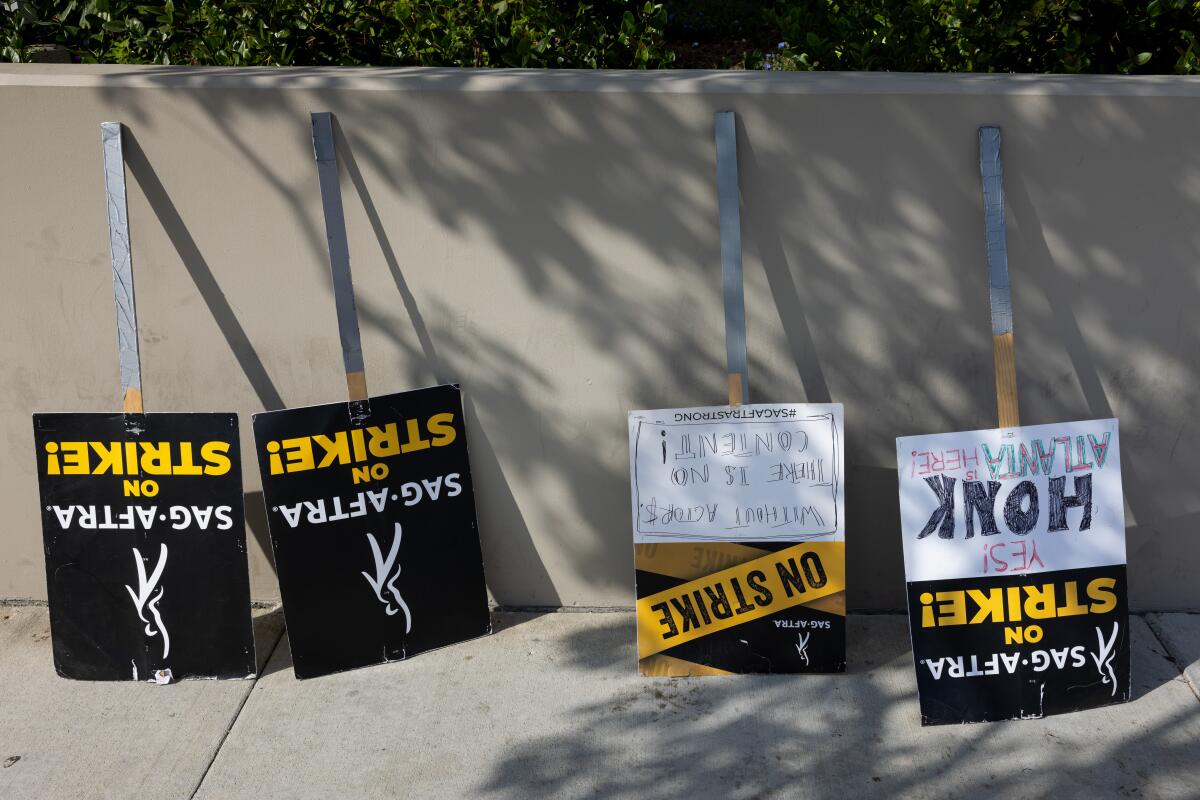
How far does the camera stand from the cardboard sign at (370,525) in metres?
3.96

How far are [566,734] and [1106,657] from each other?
Result: 5.80 feet

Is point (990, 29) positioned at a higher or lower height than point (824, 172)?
higher

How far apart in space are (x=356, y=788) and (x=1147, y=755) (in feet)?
7.87

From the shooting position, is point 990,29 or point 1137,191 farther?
point 990,29

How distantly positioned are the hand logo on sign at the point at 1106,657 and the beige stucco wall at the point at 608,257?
1.92 ft

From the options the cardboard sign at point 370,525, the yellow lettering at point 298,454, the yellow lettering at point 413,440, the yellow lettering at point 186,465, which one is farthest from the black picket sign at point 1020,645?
the yellow lettering at point 186,465

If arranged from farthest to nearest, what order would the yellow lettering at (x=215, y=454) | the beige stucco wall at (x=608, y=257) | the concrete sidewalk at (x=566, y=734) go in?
the yellow lettering at (x=215, y=454) < the beige stucco wall at (x=608, y=257) < the concrete sidewalk at (x=566, y=734)

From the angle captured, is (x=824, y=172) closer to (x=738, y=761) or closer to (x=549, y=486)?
(x=549, y=486)

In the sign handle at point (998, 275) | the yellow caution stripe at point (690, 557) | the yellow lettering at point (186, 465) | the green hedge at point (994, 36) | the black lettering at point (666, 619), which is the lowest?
the black lettering at point (666, 619)

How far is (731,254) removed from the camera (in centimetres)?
388

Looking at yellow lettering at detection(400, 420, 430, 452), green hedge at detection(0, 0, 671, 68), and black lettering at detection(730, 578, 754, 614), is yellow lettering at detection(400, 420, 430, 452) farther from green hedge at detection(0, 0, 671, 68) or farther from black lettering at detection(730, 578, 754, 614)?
green hedge at detection(0, 0, 671, 68)

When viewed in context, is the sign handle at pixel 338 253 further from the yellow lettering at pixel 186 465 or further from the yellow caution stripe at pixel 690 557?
the yellow caution stripe at pixel 690 557

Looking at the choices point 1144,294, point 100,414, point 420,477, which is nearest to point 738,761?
point 420,477

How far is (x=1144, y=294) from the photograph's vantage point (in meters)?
3.94
